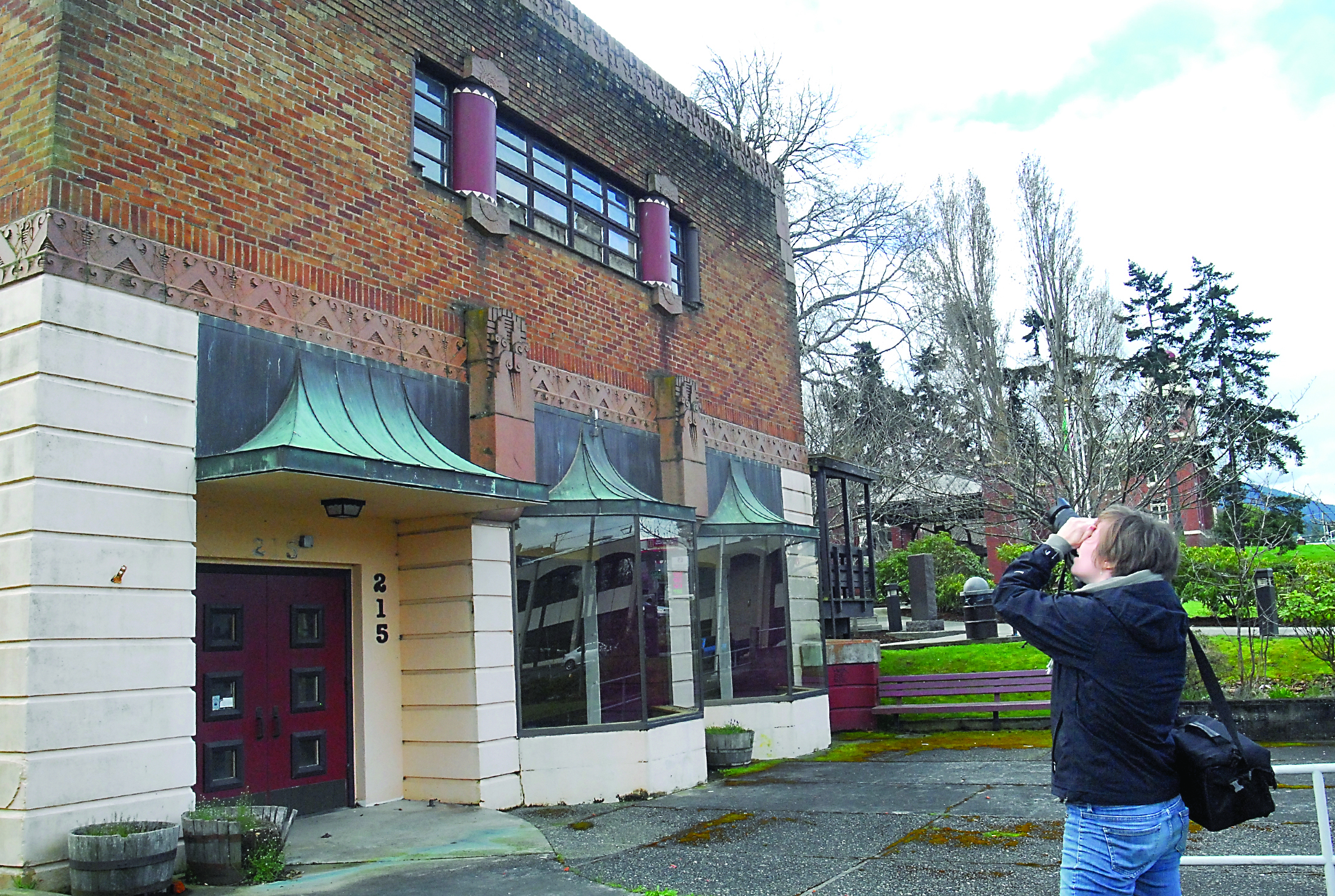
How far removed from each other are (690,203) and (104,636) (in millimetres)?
10065

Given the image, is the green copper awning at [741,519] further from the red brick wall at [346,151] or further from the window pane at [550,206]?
the window pane at [550,206]

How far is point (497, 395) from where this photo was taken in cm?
1080

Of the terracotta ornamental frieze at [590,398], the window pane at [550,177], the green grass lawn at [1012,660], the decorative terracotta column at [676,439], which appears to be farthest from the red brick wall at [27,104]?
the green grass lawn at [1012,660]

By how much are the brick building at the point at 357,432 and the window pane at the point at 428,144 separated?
0.10ft

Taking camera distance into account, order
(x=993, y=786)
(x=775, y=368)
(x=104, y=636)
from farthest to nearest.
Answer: (x=775, y=368)
(x=993, y=786)
(x=104, y=636)

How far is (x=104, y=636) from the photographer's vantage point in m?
7.34

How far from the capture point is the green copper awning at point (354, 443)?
7863mm

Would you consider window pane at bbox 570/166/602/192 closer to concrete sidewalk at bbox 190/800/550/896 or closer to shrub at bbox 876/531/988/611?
concrete sidewalk at bbox 190/800/550/896

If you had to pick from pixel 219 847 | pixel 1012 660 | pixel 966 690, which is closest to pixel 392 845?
pixel 219 847

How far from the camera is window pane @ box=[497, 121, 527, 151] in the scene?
1204 centimetres

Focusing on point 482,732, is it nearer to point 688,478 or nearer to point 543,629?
point 543,629

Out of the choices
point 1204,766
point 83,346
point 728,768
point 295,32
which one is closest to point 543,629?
point 728,768

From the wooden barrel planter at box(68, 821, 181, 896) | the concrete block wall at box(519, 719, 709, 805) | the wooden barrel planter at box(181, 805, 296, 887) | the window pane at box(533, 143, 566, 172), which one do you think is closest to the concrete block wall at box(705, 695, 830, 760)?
the concrete block wall at box(519, 719, 709, 805)

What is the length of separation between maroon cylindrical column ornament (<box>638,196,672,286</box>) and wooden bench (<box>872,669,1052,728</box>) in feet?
23.1
